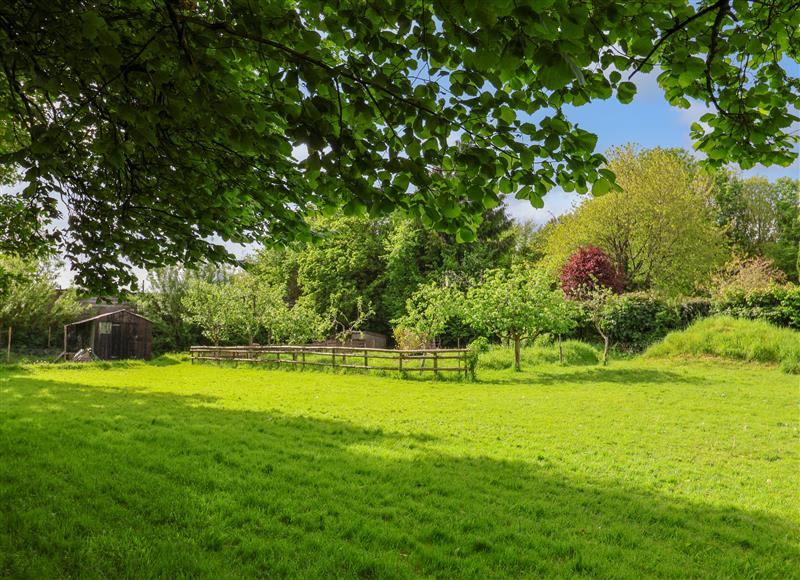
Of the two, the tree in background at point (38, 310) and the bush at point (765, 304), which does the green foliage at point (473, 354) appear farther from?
the tree in background at point (38, 310)

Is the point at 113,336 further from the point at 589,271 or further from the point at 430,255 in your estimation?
the point at 589,271

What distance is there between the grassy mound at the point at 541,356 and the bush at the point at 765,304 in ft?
19.2

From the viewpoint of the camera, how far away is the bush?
720 inches

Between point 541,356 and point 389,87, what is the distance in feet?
59.2

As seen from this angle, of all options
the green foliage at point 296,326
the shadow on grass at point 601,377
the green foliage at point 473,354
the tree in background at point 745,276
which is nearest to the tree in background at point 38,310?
the green foliage at point 296,326

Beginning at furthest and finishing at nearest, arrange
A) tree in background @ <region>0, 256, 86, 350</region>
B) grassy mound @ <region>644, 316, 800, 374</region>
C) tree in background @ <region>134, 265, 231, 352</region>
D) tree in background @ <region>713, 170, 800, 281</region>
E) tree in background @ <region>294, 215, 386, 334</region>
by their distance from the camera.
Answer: tree in background @ <region>713, 170, 800, 281</region>, tree in background @ <region>294, 215, 386, 334</region>, tree in background @ <region>134, 265, 231, 352</region>, tree in background @ <region>0, 256, 86, 350</region>, grassy mound @ <region>644, 316, 800, 374</region>

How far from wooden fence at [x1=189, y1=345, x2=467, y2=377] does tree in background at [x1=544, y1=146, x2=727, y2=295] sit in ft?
44.0

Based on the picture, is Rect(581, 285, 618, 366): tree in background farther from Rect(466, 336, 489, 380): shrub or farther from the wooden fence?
the wooden fence

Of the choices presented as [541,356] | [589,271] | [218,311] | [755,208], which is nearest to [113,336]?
[218,311]

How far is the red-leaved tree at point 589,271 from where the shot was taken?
25438 mm

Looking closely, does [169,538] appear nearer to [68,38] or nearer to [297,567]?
[297,567]

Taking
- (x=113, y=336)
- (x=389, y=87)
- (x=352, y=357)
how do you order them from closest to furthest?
(x=389, y=87)
(x=352, y=357)
(x=113, y=336)

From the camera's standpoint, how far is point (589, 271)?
2547 cm

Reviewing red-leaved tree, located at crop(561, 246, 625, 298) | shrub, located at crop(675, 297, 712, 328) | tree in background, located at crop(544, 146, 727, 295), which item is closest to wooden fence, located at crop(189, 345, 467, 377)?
shrub, located at crop(675, 297, 712, 328)
